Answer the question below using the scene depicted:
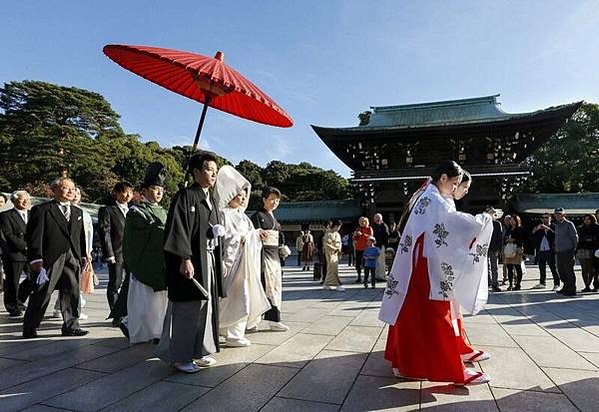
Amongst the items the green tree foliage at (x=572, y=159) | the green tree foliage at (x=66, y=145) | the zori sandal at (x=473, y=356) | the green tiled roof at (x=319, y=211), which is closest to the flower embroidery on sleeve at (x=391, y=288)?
the zori sandal at (x=473, y=356)

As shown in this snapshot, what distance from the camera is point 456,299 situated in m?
2.80

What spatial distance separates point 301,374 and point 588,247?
7.88 metres

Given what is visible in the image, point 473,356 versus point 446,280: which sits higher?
point 446,280

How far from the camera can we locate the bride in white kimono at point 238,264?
371cm

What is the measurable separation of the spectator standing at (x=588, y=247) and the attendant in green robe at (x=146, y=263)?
8.50 m

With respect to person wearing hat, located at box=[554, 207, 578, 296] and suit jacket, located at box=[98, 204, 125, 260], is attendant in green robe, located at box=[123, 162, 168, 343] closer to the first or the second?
suit jacket, located at box=[98, 204, 125, 260]

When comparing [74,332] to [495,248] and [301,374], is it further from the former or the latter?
[495,248]

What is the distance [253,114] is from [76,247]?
2.67 metres

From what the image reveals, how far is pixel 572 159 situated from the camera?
26672 millimetres

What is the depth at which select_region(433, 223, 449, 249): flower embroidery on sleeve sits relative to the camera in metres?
2.80

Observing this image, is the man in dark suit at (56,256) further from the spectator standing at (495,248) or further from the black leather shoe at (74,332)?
the spectator standing at (495,248)

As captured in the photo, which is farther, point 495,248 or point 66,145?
point 66,145

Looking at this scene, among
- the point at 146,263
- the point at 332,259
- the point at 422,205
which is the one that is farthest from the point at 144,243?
the point at 332,259

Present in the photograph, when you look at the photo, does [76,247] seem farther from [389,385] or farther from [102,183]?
[102,183]
